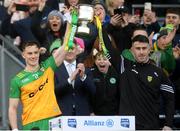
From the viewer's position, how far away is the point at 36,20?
1248cm

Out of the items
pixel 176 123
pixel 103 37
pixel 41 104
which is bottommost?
pixel 176 123

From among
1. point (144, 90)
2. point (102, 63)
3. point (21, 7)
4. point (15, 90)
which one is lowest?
point (144, 90)

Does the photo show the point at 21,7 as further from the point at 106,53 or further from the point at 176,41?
the point at 176,41

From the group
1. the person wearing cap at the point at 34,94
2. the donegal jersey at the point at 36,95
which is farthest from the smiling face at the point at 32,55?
the donegal jersey at the point at 36,95

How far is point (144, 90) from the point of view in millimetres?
10789

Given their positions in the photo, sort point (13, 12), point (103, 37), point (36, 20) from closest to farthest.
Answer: point (103, 37)
point (36, 20)
point (13, 12)

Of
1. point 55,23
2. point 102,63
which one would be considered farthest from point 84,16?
point 55,23

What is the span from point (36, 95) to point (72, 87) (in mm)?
821

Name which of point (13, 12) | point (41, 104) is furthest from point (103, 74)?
point (13, 12)

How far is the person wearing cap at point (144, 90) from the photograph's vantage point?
10.7 m

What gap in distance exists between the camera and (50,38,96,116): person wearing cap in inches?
420

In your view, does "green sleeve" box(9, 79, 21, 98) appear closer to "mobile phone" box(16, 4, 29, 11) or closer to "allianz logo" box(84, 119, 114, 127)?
"allianz logo" box(84, 119, 114, 127)

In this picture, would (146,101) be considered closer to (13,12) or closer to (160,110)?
(160,110)

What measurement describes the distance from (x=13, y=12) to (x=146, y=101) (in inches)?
147
